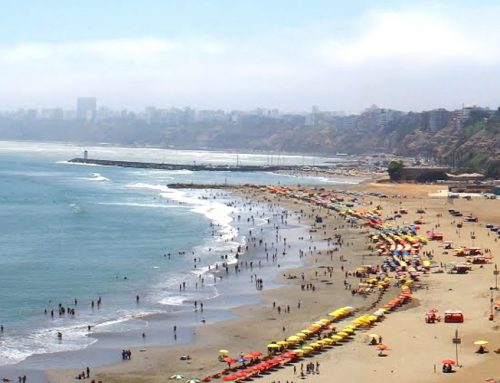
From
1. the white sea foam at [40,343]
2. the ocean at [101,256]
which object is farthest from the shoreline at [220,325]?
the white sea foam at [40,343]

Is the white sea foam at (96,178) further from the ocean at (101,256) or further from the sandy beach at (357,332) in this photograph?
the sandy beach at (357,332)

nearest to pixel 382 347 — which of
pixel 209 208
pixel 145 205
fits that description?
pixel 209 208

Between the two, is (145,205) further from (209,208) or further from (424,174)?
(424,174)

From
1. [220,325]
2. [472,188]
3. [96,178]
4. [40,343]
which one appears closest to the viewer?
[40,343]

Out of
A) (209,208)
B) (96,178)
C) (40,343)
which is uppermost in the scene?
(96,178)

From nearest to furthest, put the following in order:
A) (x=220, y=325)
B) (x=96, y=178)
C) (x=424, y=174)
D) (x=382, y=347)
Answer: (x=382, y=347), (x=220, y=325), (x=424, y=174), (x=96, y=178)

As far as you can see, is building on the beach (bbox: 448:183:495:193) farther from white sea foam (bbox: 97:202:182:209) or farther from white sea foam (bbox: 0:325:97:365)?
white sea foam (bbox: 0:325:97:365)

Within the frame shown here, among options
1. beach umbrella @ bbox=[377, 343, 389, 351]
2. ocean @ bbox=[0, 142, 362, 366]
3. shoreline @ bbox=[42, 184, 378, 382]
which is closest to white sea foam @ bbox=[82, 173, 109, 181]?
ocean @ bbox=[0, 142, 362, 366]

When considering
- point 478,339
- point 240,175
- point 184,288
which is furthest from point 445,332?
point 240,175
